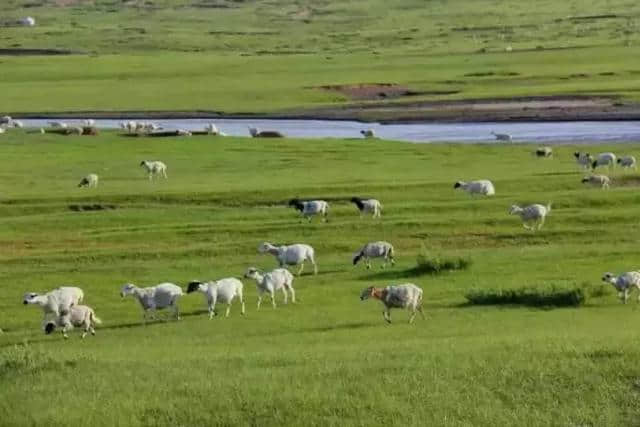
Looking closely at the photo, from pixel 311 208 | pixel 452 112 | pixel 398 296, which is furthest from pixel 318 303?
pixel 452 112

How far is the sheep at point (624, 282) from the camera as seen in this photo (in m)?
24.7

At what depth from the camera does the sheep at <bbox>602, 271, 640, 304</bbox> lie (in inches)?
972

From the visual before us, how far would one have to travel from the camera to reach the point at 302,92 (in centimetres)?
9481

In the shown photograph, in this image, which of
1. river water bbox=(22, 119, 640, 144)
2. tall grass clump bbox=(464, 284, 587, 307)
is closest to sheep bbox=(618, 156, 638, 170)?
river water bbox=(22, 119, 640, 144)

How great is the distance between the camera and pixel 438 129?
74.8 meters

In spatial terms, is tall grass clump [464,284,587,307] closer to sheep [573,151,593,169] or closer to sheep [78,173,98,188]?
sheep [78,173,98,188]

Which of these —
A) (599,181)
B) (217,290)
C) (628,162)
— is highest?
(217,290)

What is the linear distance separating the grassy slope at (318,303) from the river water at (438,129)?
1052 cm

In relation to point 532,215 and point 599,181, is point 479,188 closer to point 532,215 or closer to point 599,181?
point 599,181

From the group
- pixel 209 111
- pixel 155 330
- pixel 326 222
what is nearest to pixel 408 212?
pixel 326 222

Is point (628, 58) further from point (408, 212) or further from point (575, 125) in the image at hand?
point (408, 212)

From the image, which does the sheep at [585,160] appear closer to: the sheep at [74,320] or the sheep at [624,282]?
the sheep at [624,282]

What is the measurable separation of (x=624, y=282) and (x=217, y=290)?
7.76 m

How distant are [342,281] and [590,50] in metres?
102
